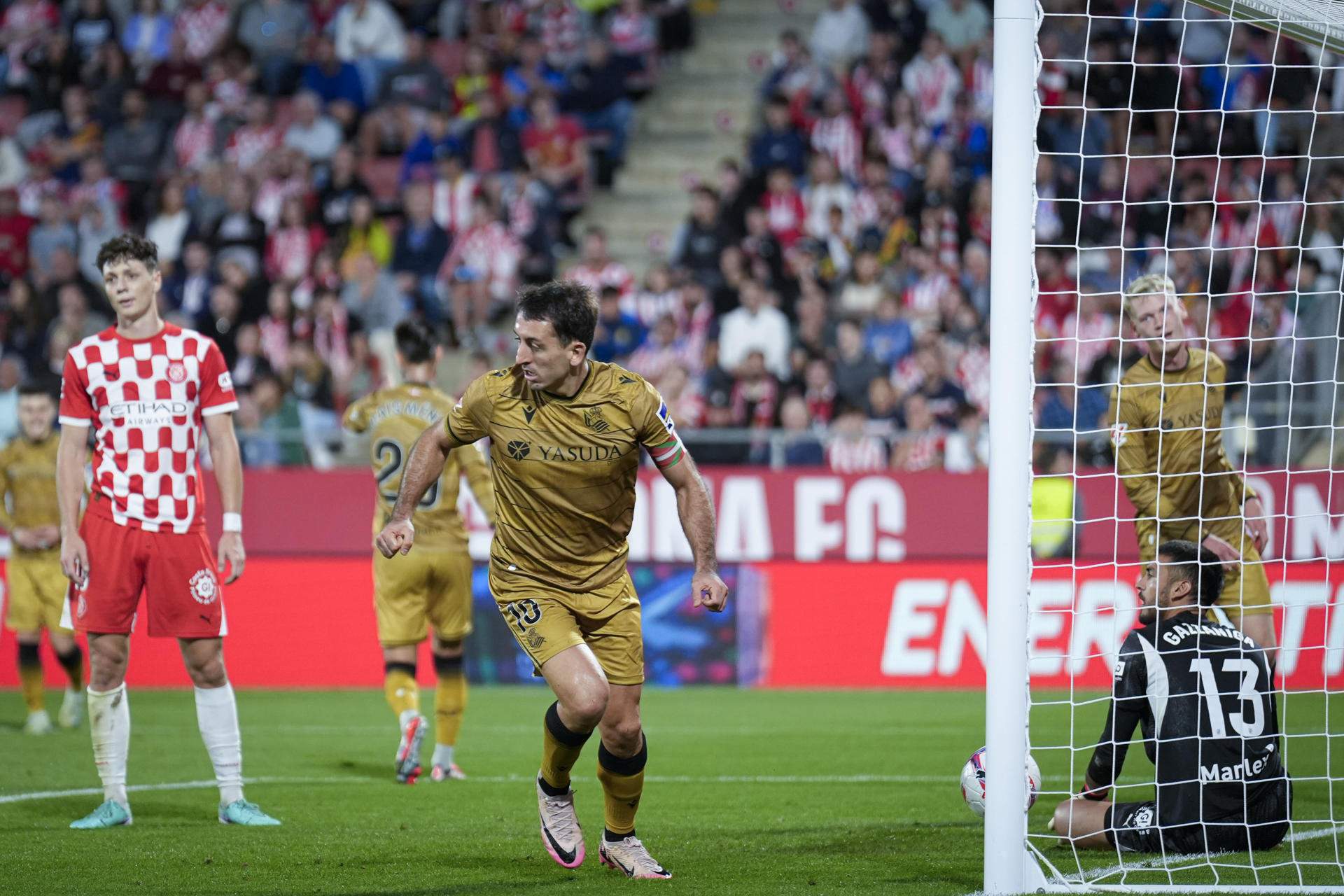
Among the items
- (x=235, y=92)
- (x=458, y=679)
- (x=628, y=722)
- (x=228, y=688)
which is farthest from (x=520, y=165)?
(x=628, y=722)

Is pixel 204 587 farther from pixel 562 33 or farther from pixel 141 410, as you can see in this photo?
pixel 562 33

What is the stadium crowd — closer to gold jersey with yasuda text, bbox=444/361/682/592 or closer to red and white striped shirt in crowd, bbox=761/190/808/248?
red and white striped shirt in crowd, bbox=761/190/808/248

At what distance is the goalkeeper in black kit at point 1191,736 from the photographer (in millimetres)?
6316

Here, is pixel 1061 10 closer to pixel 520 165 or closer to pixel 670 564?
pixel 520 165

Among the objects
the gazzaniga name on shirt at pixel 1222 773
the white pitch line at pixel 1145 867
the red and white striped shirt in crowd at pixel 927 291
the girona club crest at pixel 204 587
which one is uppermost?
the red and white striped shirt in crowd at pixel 927 291

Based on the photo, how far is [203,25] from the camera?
20.7 metres

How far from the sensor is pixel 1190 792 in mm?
6320

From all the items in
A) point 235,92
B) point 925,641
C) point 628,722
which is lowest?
point 925,641

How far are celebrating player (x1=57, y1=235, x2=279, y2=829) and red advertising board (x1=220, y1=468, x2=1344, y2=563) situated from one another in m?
6.41

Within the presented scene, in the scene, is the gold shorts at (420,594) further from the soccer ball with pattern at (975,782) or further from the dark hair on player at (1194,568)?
the dark hair on player at (1194,568)

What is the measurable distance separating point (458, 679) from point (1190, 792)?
163 inches

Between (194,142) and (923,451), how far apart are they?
10282 millimetres

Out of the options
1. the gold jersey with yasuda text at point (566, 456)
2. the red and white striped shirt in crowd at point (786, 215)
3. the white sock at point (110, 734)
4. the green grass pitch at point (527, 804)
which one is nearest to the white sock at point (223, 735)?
the green grass pitch at point (527, 804)

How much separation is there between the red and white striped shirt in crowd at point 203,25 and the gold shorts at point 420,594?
13.5 metres
